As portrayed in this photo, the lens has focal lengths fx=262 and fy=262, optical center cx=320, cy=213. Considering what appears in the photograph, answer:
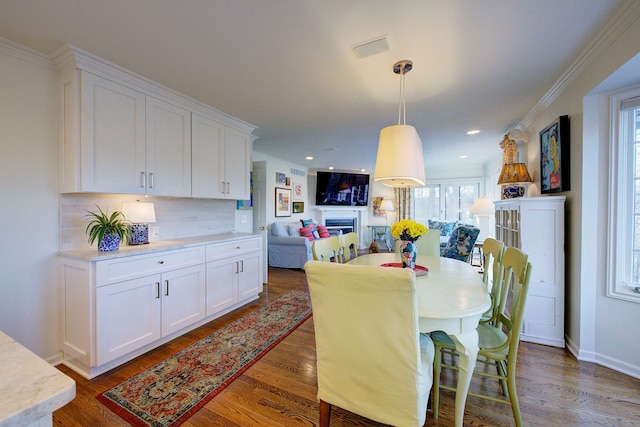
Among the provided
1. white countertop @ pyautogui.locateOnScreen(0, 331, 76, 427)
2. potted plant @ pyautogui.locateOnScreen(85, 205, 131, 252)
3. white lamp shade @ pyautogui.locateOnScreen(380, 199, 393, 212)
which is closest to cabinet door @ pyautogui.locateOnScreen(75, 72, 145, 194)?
potted plant @ pyautogui.locateOnScreen(85, 205, 131, 252)

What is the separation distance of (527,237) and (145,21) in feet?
11.5

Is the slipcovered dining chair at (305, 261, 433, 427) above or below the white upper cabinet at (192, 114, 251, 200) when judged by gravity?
below

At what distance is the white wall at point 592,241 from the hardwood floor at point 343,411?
16cm

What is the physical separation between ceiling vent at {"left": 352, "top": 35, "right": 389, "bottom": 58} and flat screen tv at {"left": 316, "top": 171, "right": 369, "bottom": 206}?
17.7 ft

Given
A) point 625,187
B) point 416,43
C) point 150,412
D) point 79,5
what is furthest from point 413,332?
point 79,5

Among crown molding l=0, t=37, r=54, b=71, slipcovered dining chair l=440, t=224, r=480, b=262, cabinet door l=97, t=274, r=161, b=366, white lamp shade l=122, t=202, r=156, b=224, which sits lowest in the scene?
cabinet door l=97, t=274, r=161, b=366

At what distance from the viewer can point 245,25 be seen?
1689mm

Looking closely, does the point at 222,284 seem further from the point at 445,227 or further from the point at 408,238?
the point at 445,227

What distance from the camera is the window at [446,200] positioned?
6.92 meters

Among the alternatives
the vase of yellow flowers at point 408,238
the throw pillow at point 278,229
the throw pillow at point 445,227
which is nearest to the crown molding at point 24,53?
the vase of yellow flowers at point 408,238

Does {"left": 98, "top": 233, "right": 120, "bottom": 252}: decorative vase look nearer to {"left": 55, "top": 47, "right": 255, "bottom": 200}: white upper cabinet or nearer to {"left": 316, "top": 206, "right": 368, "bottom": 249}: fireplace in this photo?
{"left": 55, "top": 47, "right": 255, "bottom": 200}: white upper cabinet

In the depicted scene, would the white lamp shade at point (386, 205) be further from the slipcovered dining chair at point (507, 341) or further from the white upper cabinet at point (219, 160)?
the slipcovered dining chair at point (507, 341)

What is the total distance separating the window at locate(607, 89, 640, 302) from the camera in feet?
6.44

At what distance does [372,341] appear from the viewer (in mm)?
1163
